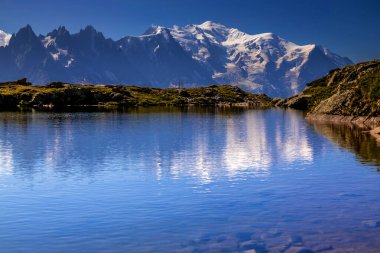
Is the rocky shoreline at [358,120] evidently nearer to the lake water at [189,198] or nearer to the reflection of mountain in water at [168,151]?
the reflection of mountain in water at [168,151]

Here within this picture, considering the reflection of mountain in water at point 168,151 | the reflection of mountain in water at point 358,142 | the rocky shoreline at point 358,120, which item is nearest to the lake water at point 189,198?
the reflection of mountain in water at point 168,151

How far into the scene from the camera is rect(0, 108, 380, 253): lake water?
1298 inches

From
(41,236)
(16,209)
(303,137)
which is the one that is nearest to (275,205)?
(41,236)

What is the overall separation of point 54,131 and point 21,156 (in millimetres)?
45911

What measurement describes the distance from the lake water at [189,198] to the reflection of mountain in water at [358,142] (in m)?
0.61

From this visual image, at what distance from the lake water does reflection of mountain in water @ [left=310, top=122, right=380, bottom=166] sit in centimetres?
61

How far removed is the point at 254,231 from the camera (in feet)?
115

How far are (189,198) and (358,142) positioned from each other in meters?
58.1

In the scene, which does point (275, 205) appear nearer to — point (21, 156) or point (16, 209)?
point (16, 209)

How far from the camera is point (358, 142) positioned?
305ft

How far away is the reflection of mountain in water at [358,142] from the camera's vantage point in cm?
7306

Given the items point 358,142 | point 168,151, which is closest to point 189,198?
point 168,151

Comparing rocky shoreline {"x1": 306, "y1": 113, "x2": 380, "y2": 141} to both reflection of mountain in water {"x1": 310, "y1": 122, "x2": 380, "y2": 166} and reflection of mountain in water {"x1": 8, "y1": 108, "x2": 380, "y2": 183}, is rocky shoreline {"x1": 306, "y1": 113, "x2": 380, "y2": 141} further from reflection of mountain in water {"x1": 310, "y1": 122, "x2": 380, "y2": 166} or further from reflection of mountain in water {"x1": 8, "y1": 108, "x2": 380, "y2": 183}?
reflection of mountain in water {"x1": 8, "y1": 108, "x2": 380, "y2": 183}

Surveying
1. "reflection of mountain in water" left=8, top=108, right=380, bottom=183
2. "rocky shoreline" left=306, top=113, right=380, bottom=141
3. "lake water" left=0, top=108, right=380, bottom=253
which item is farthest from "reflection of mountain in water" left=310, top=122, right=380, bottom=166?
"rocky shoreline" left=306, top=113, right=380, bottom=141
